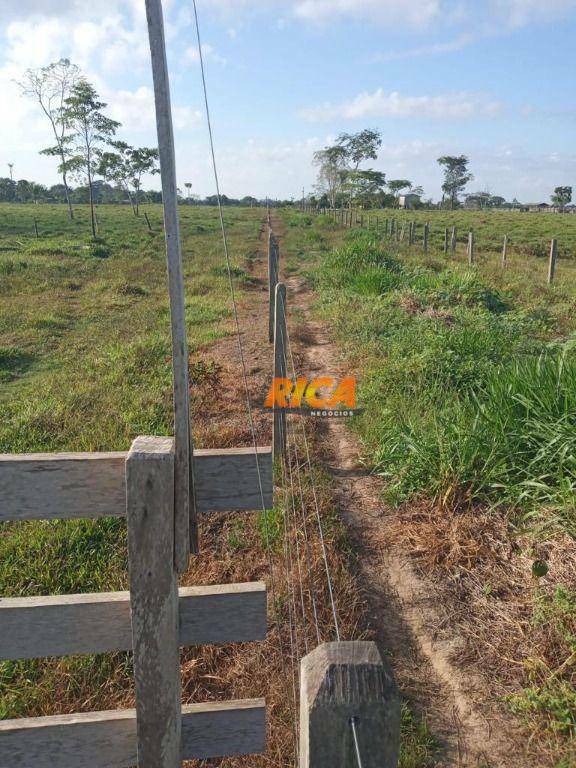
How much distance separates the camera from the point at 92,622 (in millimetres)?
1712

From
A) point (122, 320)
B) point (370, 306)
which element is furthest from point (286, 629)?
point (122, 320)

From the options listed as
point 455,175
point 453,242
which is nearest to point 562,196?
point 455,175

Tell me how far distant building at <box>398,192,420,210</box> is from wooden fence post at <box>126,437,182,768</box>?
266ft

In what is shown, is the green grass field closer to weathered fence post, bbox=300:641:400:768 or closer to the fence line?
weathered fence post, bbox=300:641:400:768

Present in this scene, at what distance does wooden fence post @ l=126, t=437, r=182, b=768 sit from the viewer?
57.1 inches

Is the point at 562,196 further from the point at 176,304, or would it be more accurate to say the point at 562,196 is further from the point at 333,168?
the point at 176,304

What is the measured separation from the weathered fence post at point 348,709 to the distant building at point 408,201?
8161cm

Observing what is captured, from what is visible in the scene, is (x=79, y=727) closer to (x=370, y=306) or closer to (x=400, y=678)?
(x=400, y=678)

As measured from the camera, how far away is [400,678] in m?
2.65

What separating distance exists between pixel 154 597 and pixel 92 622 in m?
0.31

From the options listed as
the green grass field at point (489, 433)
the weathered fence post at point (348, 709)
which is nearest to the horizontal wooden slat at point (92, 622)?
the weathered fence post at point (348, 709)

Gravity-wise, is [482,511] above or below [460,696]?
above

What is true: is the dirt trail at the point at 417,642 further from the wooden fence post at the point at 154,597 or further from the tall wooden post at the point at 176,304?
the tall wooden post at the point at 176,304

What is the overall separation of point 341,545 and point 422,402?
74.8 inches
